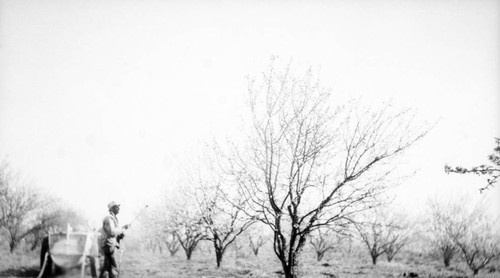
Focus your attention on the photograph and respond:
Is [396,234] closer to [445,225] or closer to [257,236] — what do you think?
[445,225]

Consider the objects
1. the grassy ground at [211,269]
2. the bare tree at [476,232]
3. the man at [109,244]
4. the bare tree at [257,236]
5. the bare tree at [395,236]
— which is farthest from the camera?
the bare tree at [395,236]

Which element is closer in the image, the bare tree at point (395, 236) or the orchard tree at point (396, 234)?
the bare tree at point (395, 236)

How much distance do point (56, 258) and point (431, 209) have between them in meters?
30.9

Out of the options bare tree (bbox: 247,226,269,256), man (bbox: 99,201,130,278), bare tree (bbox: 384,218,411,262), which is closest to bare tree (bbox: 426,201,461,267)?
bare tree (bbox: 384,218,411,262)

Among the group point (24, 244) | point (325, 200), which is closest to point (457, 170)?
point (325, 200)

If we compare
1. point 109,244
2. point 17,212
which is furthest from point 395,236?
point 17,212

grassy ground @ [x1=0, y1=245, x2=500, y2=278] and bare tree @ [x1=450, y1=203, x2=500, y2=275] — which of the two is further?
bare tree @ [x1=450, y1=203, x2=500, y2=275]

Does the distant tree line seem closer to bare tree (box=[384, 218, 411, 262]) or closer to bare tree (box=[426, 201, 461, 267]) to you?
bare tree (box=[384, 218, 411, 262])

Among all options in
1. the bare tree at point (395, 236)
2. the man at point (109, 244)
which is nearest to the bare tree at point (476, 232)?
the bare tree at point (395, 236)

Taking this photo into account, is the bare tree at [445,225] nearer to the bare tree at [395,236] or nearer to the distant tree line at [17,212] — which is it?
the bare tree at [395,236]

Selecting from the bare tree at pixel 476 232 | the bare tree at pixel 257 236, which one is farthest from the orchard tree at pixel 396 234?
the bare tree at pixel 257 236

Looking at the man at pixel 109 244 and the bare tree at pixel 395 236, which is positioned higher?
the man at pixel 109 244

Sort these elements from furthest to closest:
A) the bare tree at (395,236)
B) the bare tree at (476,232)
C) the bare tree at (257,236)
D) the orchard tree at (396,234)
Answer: the orchard tree at (396,234), the bare tree at (395,236), the bare tree at (476,232), the bare tree at (257,236)

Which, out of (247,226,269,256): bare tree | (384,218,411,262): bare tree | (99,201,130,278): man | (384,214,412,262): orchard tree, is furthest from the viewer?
(384,214,412,262): orchard tree
